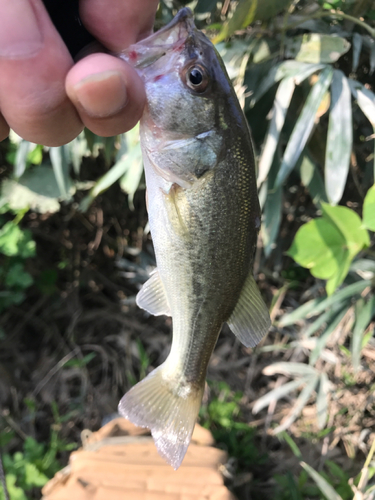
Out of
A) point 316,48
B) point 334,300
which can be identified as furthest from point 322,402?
point 316,48

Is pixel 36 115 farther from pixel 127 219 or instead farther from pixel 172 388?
pixel 127 219

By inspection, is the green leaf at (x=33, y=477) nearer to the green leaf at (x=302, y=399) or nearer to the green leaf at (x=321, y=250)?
the green leaf at (x=302, y=399)

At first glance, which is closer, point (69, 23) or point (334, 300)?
point (69, 23)

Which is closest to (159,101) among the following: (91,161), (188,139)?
(188,139)

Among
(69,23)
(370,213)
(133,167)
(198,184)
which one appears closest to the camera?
(69,23)

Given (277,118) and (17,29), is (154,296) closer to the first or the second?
(17,29)

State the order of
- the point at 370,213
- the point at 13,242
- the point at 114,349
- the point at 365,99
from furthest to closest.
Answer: the point at 114,349, the point at 13,242, the point at 365,99, the point at 370,213

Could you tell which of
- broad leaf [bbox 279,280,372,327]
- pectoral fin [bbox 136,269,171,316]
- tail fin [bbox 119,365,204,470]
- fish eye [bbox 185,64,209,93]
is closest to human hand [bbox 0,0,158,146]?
fish eye [bbox 185,64,209,93]
